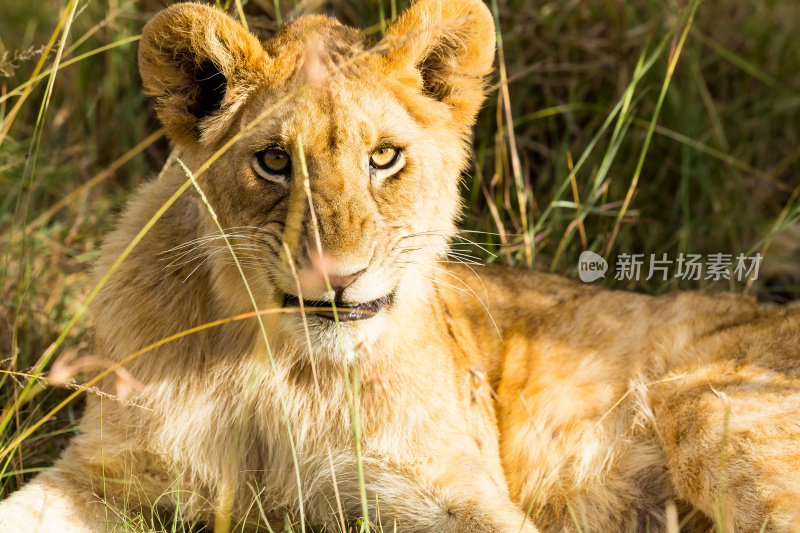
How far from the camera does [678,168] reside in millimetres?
4879

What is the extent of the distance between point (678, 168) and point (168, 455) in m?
3.28

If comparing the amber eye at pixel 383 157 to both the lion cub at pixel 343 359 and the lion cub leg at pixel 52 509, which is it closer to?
the lion cub at pixel 343 359

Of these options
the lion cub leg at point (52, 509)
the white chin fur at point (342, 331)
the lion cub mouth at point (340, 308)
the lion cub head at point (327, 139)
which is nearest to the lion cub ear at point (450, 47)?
the lion cub head at point (327, 139)

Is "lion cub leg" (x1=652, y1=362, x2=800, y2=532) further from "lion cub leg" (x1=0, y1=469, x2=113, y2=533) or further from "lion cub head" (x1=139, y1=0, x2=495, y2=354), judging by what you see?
"lion cub leg" (x1=0, y1=469, x2=113, y2=533)

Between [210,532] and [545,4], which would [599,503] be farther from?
[545,4]

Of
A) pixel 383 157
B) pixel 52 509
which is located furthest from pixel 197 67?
pixel 52 509

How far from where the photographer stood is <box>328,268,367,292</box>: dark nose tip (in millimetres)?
2248

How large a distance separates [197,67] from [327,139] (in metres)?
0.50

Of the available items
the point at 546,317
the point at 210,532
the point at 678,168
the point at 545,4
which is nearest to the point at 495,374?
the point at 546,317

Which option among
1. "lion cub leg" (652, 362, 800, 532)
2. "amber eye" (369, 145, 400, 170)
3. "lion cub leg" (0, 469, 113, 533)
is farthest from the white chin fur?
"lion cub leg" (652, 362, 800, 532)

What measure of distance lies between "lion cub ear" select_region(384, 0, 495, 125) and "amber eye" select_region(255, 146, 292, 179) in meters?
0.45

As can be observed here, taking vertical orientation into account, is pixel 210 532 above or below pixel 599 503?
below

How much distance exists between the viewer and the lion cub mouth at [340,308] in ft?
7.75

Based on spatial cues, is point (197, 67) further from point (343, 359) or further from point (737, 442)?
point (737, 442)
